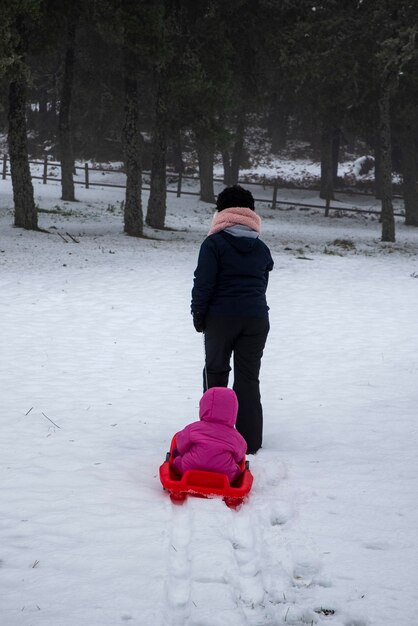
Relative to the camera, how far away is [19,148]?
1802 centimetres

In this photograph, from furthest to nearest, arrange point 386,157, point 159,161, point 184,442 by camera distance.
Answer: point 386,157 → point 159,161 → point 184,442

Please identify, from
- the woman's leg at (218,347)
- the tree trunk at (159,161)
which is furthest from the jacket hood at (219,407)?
the tree trunk at (159,161)

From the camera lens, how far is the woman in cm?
549

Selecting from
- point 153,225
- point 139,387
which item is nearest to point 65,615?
point 139,387

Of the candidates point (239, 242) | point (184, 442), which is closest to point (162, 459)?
point (184, 442)

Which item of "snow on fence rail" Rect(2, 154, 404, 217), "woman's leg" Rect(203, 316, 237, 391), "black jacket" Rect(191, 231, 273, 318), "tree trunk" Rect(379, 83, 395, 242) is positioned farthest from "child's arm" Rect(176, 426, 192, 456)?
"snow on fence rail" Rect(2, 154, 404, 217)

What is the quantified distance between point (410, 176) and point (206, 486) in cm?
2708

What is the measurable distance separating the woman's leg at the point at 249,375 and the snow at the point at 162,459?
250 mm

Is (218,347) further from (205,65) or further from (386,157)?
(386,157)

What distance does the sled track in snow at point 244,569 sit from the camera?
3375 mm

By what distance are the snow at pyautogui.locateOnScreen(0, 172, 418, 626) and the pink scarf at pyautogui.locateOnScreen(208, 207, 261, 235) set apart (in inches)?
75.7

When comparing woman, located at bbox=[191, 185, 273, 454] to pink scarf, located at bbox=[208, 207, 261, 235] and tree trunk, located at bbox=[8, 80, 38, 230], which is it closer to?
pink scarf, located at bbox=[208, 207, 261, 235]

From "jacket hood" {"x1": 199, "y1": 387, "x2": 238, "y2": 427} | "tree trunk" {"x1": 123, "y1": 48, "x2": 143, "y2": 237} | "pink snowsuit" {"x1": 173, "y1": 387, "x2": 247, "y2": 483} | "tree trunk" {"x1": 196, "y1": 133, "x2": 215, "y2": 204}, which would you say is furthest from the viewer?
"tree trunk" {"x1": 196, "y1": 133, "x2": 215, "y2": 204}

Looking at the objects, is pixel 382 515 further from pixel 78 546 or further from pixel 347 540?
pixel 78 546
